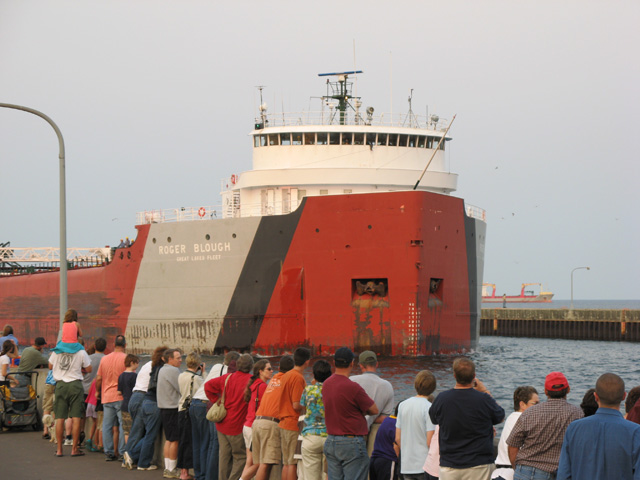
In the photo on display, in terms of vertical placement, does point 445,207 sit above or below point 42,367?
above

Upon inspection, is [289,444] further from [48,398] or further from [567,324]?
[567,324]

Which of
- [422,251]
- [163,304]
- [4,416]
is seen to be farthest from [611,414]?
[163,304]

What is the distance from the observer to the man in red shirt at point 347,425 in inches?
255

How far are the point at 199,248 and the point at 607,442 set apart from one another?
19879 mm

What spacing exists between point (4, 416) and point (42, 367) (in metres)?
1.04

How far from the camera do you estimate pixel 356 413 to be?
21.3 feet

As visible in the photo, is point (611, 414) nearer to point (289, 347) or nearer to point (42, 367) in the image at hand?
point (42, 367)

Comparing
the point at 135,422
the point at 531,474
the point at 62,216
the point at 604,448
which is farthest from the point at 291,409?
the point at 62,216

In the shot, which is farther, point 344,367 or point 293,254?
point 293,254

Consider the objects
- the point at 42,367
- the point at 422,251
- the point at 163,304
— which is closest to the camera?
the point at 42,367

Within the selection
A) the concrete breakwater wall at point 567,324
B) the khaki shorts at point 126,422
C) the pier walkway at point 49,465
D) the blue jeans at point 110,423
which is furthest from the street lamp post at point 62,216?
the concrete breakwater wall at point 567,324

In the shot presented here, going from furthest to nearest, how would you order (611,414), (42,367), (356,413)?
(42,367) < (356,413) < (611,414)

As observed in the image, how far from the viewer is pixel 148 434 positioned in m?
8.98

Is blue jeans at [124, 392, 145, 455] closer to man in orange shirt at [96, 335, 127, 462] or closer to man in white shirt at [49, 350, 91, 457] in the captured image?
man in orange shirt at [96, 335, 127, 462]
